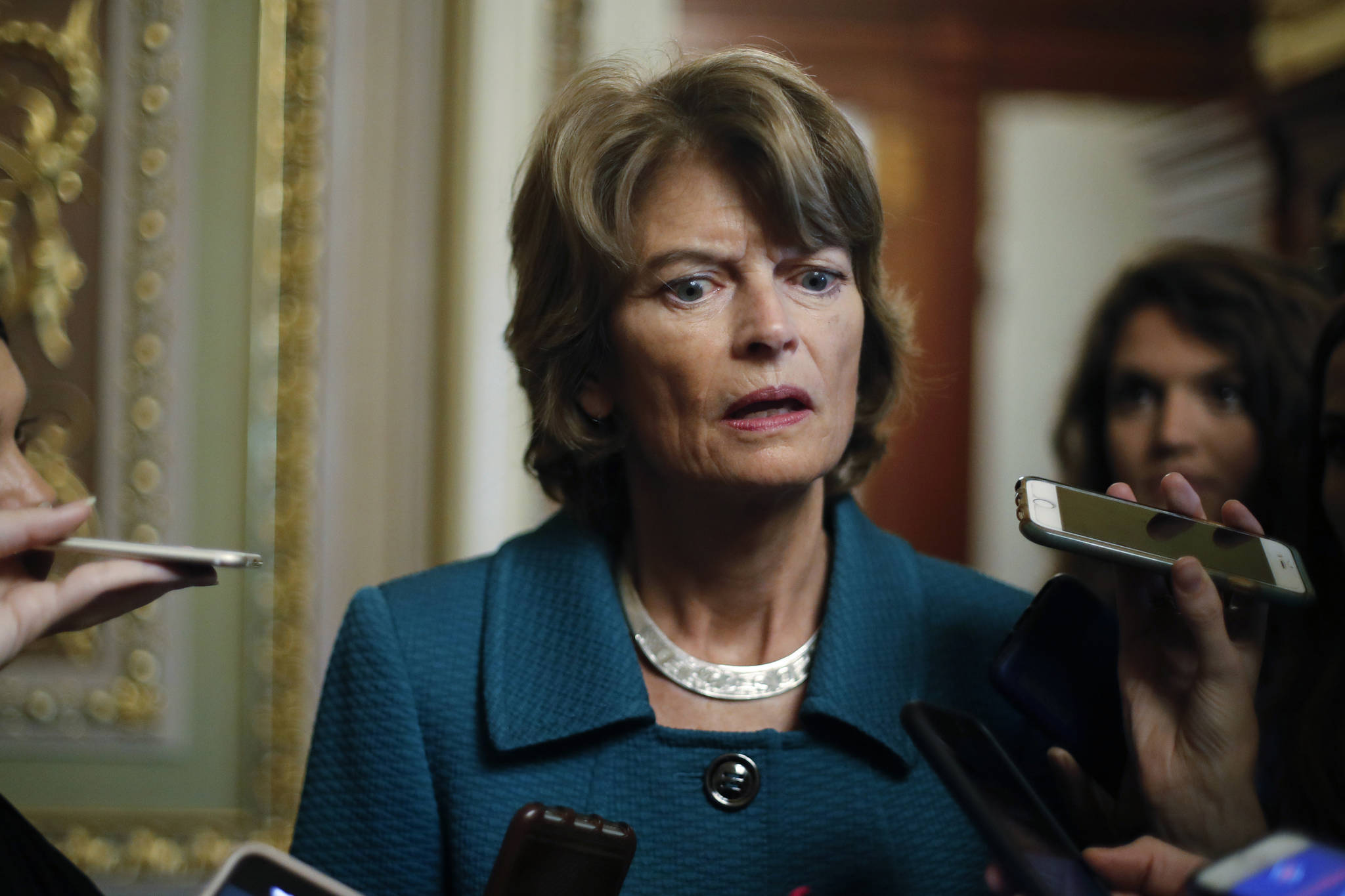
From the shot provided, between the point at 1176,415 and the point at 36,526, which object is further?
the point at 1176,415

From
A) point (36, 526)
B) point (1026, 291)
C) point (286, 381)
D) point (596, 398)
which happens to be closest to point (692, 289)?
point (596, 398)

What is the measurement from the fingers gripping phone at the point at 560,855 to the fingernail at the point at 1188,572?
0.38 m

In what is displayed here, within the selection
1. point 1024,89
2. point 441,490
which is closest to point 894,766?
point 441,490

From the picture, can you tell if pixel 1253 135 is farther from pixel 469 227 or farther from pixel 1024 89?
pixel 469 227

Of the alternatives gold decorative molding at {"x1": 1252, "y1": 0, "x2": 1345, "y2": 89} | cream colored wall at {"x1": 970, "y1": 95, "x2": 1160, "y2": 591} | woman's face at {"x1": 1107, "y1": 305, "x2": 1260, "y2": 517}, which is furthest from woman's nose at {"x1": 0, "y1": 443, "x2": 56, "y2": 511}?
gold decorative molding at {"x1": 1252, "y1": 0, "x2": 1345, "y2": 89}

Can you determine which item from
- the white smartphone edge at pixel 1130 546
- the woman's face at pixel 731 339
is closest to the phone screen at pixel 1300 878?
the white smartphone edge at pixel 1130 546

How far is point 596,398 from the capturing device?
1.03 m

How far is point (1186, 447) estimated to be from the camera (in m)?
1.19

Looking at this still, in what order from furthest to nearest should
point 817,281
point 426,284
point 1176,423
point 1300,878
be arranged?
point 426,284
point 1176,423
point 817,281
point 1300,878

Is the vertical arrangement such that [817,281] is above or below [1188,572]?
above

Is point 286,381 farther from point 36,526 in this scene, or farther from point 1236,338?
point 1236,338

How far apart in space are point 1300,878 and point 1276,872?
0.4 inches

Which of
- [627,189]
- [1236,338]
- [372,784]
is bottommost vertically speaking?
[372,784]

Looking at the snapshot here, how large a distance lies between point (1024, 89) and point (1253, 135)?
1.37 ft
